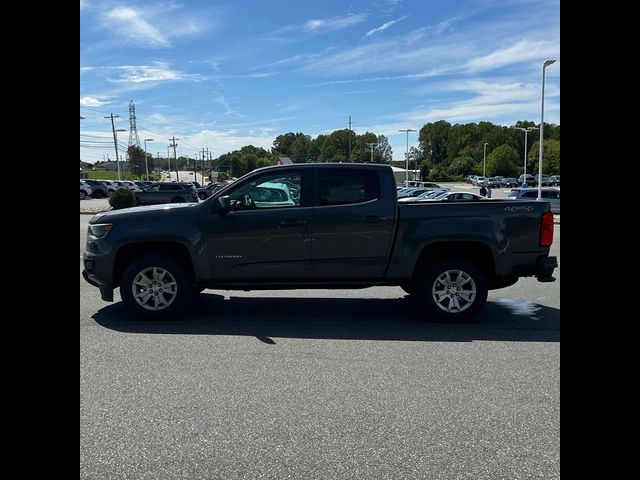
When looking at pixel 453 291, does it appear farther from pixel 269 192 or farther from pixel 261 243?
pixel 269 192

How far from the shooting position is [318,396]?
420 cm

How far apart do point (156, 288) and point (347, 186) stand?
2.70 m

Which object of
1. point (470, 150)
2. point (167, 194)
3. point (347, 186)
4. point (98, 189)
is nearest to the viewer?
point (347, 186)

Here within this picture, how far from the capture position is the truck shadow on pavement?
606 cm

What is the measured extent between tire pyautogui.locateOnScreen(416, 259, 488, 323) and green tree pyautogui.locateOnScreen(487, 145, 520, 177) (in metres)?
Answer: 115

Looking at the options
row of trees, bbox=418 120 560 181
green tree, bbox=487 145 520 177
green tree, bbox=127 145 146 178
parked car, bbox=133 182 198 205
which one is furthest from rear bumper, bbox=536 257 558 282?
green tree, bbox=127 145 146 178

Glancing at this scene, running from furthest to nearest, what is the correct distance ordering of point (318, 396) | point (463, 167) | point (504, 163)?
point (463, 167), point (504, 163), point (318, 396)

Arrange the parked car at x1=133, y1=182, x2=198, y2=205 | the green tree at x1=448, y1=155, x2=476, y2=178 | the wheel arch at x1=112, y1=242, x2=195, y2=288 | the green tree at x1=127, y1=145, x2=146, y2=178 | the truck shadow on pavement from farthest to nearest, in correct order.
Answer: the green tree at x1=127, y1=145, x2=146, y2=178 < the green tree at x1=448, y1=155, x2=476, y2=178 < the parked car at x1=133, y1=182, x2=198, y2=205 < the wheel arch at x1=112, y1=242, x2=195, y2=288 < the truck shadow on pavement

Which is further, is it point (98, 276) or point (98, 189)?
point (98, 189)

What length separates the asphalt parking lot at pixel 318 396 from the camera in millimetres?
3170

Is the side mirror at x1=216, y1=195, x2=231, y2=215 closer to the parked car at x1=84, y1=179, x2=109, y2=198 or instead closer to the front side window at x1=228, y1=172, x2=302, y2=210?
the front side window at x1=228, y1=172, x2=302, y2=210

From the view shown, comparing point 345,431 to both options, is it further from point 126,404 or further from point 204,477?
point 126,404

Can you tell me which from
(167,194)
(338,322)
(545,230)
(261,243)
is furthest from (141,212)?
(167,194)

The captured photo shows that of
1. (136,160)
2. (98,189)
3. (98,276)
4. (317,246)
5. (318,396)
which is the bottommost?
(318,396)
